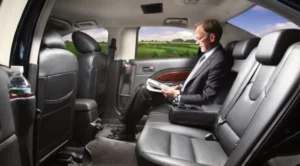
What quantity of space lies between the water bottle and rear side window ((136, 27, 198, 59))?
7.54 feet

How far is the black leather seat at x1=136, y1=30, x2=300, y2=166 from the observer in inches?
42.1

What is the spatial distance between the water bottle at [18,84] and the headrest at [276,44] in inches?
46.7

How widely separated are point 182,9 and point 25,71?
1.96 meters

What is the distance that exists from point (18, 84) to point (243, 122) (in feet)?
3.80

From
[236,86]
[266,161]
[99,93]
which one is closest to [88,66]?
[99,93]

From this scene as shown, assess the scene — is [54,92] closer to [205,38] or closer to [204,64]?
[204,64]

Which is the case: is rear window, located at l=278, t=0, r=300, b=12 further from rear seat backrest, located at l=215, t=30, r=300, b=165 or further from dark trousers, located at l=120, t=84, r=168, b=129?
dark trousers, located at l=120, t=84, r=168, b=129

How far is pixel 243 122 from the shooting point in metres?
1.44

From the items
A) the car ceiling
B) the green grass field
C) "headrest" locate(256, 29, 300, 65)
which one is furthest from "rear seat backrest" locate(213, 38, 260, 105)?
the green grass field

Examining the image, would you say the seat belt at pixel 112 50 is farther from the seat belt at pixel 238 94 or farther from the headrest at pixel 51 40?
the seat belt at pixel 238 94

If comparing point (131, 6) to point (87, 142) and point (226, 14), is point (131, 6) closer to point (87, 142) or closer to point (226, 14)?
point (226, 14)

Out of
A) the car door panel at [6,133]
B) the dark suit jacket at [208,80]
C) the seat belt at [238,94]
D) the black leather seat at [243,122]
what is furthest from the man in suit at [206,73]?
the car door panel at [6,133]

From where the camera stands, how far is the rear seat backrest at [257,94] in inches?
46.4

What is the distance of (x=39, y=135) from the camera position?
1731 mm
